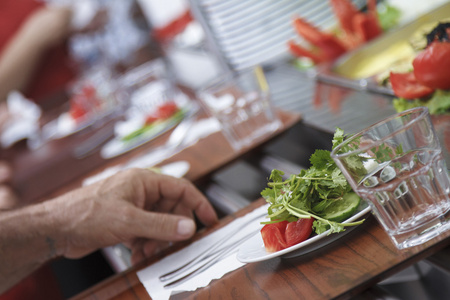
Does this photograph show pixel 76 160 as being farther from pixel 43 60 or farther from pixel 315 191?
pixel 43 60

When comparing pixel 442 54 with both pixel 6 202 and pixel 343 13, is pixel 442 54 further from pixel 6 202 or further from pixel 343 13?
pixel 6 202

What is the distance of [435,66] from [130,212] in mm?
627

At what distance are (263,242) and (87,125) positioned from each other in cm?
205

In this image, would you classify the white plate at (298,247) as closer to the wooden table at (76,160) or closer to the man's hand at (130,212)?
the man's hand at (130,212)

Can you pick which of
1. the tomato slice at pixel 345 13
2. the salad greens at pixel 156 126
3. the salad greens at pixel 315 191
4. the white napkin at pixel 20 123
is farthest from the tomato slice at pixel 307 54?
the white napkin at pixel 20 123

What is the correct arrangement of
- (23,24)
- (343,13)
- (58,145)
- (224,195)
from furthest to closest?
(23,24), (58,145), (343,13), (224,195)

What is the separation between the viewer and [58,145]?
2670 millimetres

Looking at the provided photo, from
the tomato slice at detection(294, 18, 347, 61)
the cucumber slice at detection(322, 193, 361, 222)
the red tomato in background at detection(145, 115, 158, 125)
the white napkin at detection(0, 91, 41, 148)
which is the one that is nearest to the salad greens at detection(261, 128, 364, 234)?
the cucumber slice at detection(322, 193, 361, 222)

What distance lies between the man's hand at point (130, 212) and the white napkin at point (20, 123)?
207 cm

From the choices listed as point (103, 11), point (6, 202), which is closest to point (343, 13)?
point (6, 202)

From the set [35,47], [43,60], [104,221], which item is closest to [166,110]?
[104,221]

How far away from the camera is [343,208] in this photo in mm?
804

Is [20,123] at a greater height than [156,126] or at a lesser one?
greater

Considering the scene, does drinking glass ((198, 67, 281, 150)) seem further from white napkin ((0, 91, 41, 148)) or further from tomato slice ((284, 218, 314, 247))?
white napkin ((0, 91, 41, 148))
